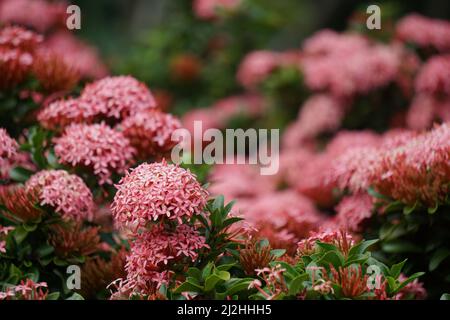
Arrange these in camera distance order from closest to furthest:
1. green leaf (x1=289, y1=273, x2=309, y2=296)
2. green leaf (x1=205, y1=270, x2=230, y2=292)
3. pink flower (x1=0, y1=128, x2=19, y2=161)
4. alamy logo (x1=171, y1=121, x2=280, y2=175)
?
green leaf (x1=289, y1=273, x2=309, y2=296), green leaf (x1=205, y1=270, x2=230, y2=292), pink flower (x1=0, y1=128, x2=19, y2=161), alamy logo (x1=171, y1=121, x2=280, y2=175)

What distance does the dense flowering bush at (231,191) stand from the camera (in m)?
2.24

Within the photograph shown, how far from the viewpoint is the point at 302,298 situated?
2098 millimetres

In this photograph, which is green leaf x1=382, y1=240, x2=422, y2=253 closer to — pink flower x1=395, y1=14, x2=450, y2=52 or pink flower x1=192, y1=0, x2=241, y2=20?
pink flower x1=395, y1=14, x2=450, y2=52

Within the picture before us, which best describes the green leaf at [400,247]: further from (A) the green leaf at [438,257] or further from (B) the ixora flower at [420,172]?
(B) the ixora flower at [420,172]

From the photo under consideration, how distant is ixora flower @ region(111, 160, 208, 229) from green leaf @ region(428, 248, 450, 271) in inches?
45.8

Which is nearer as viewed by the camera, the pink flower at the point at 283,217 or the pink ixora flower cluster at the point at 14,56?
the pink flower at the point at 283,217

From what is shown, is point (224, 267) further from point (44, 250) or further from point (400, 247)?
point (400, 247)

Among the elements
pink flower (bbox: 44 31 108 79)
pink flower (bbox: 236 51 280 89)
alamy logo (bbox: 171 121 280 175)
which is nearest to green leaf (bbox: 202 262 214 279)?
alamy logo (bbox: 171 121 280 175)

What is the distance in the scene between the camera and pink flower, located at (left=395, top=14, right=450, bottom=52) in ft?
15.4

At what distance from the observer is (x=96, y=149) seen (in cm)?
270

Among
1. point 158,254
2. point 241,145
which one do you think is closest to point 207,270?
point 158,254

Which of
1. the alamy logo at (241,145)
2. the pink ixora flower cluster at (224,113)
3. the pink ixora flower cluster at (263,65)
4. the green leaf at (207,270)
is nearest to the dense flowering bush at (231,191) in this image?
the green leaf at (207,270)
